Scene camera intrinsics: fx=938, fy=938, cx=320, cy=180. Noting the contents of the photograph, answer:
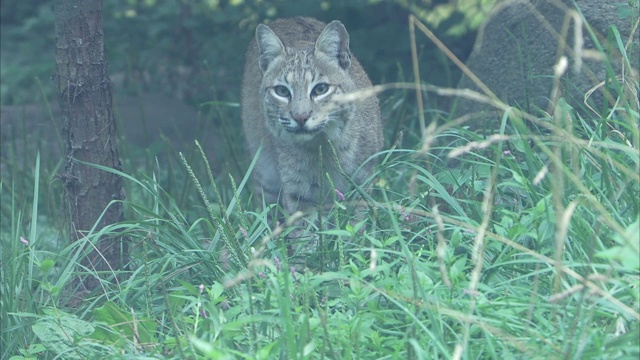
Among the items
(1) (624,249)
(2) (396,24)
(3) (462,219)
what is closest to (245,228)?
(3) (462,219)

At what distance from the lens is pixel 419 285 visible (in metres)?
2.47

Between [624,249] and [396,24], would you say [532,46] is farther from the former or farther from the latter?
[624,249]

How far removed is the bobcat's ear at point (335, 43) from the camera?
4.55 m

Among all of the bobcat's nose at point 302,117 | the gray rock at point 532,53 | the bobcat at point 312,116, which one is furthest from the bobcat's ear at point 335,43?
the gray rock at point 532,53

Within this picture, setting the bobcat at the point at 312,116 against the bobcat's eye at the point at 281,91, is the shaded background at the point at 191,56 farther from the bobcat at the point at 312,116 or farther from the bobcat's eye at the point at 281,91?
the bobcat's eye at the point at 281,91

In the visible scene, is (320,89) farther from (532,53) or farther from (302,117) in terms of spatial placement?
(532,53)

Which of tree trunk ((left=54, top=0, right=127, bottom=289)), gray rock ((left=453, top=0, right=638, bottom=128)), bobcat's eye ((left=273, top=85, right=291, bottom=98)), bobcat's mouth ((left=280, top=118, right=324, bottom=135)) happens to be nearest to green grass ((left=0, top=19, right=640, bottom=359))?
tree trunk ((left=54, top=0, right=127, bottom=289))

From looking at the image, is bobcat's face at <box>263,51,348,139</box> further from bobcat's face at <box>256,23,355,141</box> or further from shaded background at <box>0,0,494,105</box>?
shaded background at <box>0,0,494,105</box>

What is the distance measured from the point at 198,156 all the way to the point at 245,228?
2.50m

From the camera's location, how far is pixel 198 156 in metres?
5.63

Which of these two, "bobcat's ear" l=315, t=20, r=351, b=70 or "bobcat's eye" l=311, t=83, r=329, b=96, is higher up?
"bobcat's ear" l=315, t=20, r=351, b=70

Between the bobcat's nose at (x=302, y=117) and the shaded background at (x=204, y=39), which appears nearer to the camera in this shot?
the bobcat's nose at (x=302, y=117)

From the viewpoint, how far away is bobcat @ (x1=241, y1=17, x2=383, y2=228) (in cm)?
445

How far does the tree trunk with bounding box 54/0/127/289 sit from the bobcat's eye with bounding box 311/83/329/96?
0.98 meters
